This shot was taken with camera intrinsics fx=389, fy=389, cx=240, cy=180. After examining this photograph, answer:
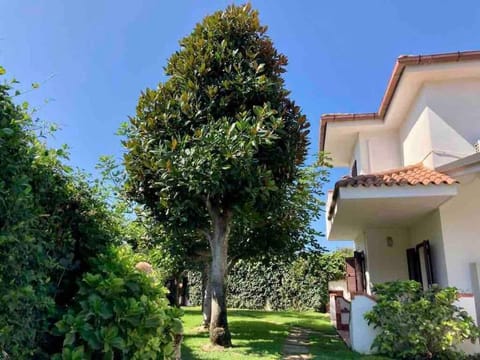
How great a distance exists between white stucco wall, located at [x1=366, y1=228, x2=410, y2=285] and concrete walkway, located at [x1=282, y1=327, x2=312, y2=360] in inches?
148

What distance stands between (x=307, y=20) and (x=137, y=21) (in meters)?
7.67

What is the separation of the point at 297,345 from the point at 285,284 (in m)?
16.8

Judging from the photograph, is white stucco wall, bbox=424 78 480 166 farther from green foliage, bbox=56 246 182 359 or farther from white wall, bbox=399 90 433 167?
green foliage, bbox=56 246 182 359

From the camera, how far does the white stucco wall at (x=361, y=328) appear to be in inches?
434

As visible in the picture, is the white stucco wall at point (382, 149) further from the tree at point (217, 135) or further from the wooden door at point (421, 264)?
the tree at point (217, 135)

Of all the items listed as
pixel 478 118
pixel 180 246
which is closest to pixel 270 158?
pixel 180 246

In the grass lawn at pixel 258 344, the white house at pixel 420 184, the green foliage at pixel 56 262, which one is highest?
the white house at pixel 420 184

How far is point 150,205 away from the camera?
40.3 feet

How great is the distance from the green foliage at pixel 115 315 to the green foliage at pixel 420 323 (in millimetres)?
6540

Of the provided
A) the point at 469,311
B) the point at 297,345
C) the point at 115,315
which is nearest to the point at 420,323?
the point at 469,311

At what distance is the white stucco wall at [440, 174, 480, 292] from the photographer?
38.5ft

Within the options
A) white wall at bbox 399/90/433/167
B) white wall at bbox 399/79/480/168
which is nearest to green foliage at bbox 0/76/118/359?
white wall at bbox 399/79/480/168

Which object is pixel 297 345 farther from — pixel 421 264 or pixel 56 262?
pixel 56 262

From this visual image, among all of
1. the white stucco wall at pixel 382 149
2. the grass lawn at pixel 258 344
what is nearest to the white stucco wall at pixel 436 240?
the white stucco wall at pixel 382 149
